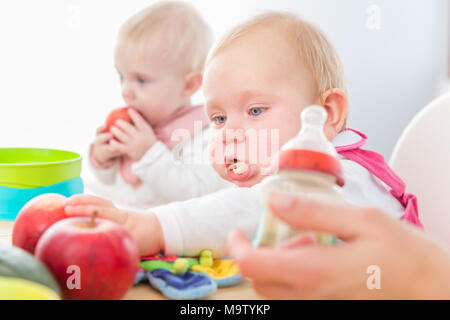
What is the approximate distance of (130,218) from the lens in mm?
648

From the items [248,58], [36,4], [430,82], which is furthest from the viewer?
[430,82]

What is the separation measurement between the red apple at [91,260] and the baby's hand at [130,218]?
0.09 meters

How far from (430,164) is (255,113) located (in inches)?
18.5

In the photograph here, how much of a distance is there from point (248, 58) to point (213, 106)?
10 cm

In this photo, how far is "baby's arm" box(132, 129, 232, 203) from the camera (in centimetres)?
158

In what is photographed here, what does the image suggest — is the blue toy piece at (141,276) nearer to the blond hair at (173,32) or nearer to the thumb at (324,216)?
the thumb at (324,216)

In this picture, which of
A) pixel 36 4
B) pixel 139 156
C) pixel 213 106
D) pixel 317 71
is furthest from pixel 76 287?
pixel 36 4

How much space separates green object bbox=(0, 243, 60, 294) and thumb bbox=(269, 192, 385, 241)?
23 centimetres

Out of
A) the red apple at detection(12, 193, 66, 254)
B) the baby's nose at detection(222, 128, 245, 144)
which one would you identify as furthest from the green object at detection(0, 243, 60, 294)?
the baby's nose at detection(222, 128, 245, 144)

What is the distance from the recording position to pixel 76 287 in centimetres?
50

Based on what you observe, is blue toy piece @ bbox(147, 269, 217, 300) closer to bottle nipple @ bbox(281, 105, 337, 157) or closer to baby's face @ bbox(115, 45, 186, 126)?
bottle nipple @ bbox(281, 105, 337, 157)

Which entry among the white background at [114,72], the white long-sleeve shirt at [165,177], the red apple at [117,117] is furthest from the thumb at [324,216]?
the white background at [114,72]

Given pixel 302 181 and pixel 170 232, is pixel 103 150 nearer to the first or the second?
pixel 170 232
